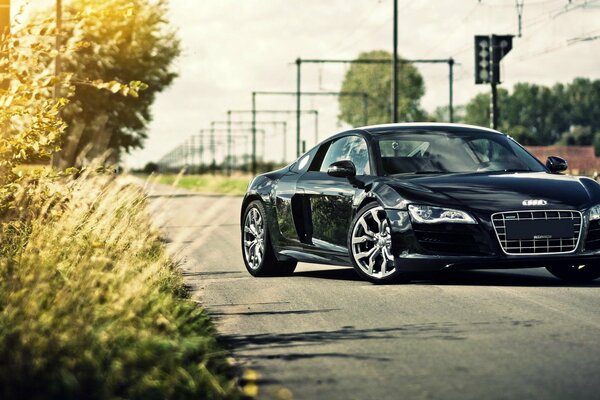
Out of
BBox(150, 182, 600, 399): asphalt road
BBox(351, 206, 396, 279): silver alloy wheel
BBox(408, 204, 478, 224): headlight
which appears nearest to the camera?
BBox(150, 182, 600, 399): asphalt road

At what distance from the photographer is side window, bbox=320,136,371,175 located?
1048 cm

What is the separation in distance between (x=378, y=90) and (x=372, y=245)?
5424 inches

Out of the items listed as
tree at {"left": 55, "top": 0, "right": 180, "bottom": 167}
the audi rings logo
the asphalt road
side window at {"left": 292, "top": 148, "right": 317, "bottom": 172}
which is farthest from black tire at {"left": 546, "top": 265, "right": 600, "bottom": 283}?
tree at {"left": 55, "top": 0, "right": 180, "bottom": 167}

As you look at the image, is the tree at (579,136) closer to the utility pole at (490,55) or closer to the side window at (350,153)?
the utility pole at (490,55)

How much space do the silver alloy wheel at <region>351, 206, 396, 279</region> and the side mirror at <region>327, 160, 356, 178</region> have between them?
458mm

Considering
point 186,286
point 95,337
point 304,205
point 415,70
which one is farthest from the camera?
point 415,70

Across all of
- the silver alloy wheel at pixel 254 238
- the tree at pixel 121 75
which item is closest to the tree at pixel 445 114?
the tree at pixel 121 75

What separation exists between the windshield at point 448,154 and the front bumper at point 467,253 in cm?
86

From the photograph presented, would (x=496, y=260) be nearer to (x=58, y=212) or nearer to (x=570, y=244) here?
(x=570, y=244)

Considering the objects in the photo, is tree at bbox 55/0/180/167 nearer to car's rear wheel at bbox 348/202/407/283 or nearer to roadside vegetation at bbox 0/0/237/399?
roadside vegetation at bbox 0/0/237/399

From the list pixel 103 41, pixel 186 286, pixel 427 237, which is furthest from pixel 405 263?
pixel 103 41

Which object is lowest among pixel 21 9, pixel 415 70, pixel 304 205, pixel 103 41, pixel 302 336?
pixel 302 336

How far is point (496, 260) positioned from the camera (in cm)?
934

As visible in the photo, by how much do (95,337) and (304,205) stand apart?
204 inches
